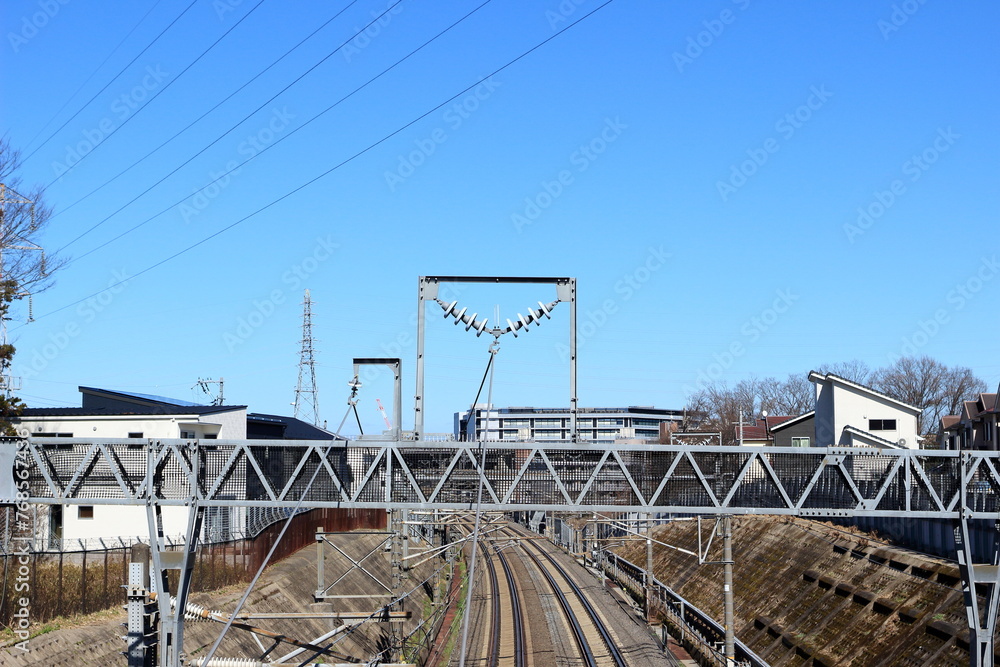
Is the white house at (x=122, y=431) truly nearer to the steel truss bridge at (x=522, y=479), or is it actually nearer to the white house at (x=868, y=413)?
the steel truss bridge at (x=522, y=479)

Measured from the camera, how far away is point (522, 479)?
49.4ft

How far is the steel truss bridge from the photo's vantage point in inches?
567

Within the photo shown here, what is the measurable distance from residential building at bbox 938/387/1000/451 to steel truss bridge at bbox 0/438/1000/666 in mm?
32625

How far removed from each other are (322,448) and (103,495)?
4270 millimetres

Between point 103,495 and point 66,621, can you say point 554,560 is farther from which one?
point 103,495

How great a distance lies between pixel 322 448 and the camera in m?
14.8

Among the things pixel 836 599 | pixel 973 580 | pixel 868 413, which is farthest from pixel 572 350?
pixel 868 413

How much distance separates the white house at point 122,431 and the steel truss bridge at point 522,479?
14.6 m

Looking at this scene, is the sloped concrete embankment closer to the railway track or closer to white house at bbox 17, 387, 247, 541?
the railway track

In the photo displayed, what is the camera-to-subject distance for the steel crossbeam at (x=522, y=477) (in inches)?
570

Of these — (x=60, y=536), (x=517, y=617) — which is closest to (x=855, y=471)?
(x=517, y=617)

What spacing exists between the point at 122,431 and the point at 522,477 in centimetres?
2074

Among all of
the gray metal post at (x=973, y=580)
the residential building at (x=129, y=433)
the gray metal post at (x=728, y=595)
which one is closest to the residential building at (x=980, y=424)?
the gray metal post at (x=728, y=595)

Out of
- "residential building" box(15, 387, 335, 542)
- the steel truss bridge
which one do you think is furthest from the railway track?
the steel truss bridge
